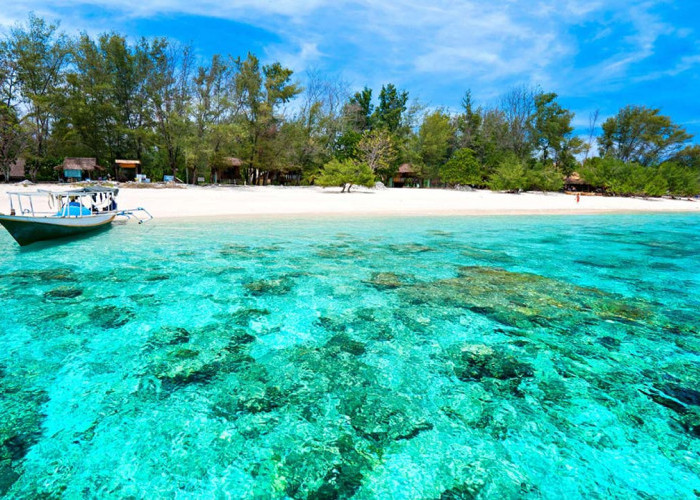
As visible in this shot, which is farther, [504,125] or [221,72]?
[504,125]

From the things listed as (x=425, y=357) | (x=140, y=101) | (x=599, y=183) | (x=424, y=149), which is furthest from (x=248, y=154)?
(x=599, y=183)

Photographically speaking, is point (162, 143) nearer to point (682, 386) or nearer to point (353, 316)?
point (353, 316)

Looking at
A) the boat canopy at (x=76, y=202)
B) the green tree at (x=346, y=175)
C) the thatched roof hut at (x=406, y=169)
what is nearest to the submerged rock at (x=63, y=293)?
the boat canopy at (x=76, y=202)

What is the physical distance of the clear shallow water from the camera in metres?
2.61

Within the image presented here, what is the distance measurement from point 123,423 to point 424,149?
46.7 m

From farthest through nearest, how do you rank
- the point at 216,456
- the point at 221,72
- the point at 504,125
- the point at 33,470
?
the point at 504,125 < the point at 221,72 < the point at 216,456 < the point at 33,470

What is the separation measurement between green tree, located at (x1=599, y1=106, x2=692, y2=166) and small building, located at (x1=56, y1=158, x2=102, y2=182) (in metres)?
68.6

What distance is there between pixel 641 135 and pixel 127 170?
231 feet

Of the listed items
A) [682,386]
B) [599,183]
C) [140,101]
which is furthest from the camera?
[599,183]

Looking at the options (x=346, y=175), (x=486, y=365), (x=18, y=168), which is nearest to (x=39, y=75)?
(x=18, y=168)

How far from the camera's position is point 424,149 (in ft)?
150

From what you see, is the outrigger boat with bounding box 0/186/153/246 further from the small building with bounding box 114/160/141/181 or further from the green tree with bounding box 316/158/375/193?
the small building with bounding box 114/160/141/181

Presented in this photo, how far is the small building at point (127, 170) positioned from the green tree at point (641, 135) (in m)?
65.1

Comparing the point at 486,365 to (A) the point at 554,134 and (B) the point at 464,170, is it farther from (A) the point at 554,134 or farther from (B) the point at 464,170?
(A) the point at 554,134
